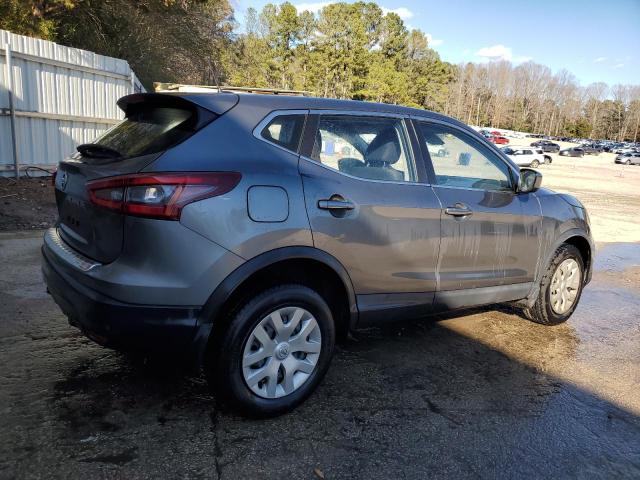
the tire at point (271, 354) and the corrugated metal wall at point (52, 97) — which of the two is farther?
the corrugated metal wall at point (52, 97)

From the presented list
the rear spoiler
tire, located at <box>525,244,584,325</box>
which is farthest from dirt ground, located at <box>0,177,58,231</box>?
tire, located at <box>525,244,584,325</box>

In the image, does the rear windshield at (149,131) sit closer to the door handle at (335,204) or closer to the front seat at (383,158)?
the door handle at (335,204)

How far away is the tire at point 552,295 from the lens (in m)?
4.66

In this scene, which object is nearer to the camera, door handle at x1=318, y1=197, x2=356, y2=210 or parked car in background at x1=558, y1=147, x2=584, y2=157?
door handle at x1=318, y1=197, x2=356, y2=210

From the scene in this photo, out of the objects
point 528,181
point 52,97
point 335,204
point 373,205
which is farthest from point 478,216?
point 52,97

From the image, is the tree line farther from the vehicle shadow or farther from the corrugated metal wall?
the vehicle shadow

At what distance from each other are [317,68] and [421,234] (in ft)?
187

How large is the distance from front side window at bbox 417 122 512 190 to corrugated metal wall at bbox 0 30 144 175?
24.3 feet

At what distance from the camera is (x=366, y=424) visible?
3.03 meters

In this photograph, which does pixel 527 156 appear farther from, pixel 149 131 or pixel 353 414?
pixel 149 131

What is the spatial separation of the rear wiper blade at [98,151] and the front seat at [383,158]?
56.5 inches

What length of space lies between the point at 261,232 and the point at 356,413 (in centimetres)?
127

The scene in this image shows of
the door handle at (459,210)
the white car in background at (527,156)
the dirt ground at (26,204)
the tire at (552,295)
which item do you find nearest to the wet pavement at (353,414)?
the tire at (552,295)

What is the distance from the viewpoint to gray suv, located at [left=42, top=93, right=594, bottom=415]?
8.45ft
